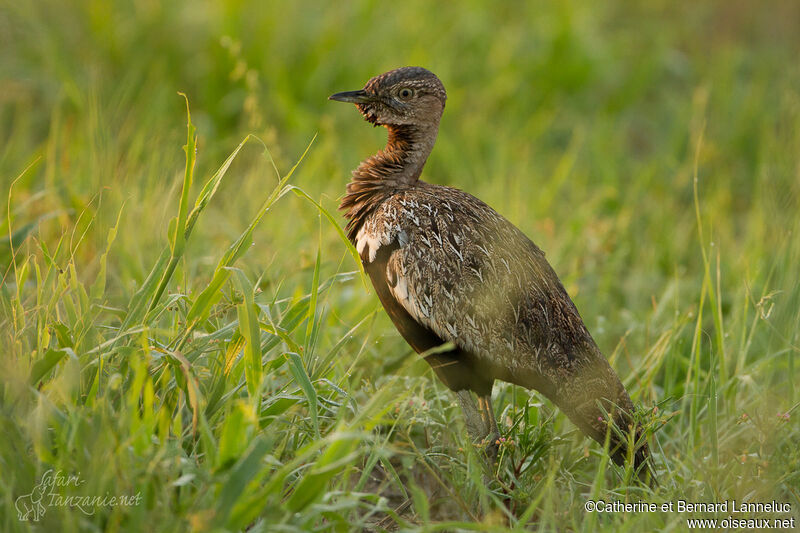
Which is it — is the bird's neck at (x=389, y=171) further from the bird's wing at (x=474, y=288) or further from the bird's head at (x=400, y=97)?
the bird's wing at (x=474, y=288)

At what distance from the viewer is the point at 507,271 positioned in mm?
3150

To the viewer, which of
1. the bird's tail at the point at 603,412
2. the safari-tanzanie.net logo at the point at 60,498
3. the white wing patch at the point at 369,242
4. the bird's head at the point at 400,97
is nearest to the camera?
the safari-tanzanie.net logo at the point at 60,498

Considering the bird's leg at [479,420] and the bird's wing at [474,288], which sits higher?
the bird's wing at [474,288]

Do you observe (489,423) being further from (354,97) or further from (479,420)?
(354,97)

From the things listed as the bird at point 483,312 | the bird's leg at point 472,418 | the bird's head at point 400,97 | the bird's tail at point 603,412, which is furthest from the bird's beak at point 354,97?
the bird's tail at point 603,412

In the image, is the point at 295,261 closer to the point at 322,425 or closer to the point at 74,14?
the point at 322,425

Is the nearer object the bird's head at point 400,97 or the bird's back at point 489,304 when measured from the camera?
the bird's back at point 489,304

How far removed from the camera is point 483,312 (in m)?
3.07

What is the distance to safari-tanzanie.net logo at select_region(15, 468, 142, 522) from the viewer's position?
2223mm

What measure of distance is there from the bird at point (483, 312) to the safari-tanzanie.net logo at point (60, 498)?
1255 millimetres

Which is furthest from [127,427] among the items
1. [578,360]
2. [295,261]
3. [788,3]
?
[788,3]

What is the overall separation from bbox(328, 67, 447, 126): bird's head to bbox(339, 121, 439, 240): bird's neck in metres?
0.05

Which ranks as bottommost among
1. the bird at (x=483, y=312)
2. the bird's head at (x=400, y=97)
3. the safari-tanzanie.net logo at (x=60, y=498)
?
the safari-tanzanie.net logo at (x=60, y=498)

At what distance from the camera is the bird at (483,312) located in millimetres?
3045
